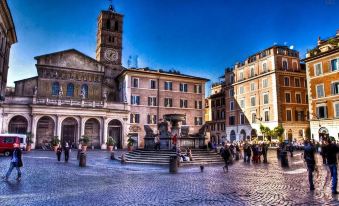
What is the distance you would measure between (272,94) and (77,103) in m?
32.1

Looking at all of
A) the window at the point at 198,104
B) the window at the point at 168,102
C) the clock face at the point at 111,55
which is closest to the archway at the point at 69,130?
the window at the point at 168,102

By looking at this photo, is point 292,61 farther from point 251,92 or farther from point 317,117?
point 317,117

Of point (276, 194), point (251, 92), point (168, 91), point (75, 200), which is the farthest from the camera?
point (251, 92)

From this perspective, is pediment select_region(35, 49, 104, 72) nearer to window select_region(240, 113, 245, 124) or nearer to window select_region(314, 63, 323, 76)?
window select_region(240, 113, 245, 124)

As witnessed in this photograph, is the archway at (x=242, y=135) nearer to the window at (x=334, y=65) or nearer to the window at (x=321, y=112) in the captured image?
the window at (x=321, y=112)

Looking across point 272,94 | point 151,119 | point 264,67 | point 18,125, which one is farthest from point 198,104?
point 18,125

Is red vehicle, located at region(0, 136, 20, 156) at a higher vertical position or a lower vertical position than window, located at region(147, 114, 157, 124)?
lower

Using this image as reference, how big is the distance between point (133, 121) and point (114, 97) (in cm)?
823

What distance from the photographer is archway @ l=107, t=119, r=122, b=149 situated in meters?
44.5

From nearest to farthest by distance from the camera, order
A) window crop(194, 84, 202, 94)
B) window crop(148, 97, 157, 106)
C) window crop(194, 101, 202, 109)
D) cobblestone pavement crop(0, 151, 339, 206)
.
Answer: cobblestone pavement crop(0, 151, 339, 206)
window crop(148, 97, 157, 106)
window crop(194, 101, 202, 109)
window crop(194, 84, 202, 94)

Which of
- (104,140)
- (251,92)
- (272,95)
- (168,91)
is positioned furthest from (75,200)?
(251,92)

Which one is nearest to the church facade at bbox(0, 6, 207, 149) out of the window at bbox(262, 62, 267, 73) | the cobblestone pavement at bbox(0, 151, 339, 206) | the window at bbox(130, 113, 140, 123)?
the window at bbox(130, 113, 140, 123)

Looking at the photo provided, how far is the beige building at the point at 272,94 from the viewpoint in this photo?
4644cm

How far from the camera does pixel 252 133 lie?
166ft
